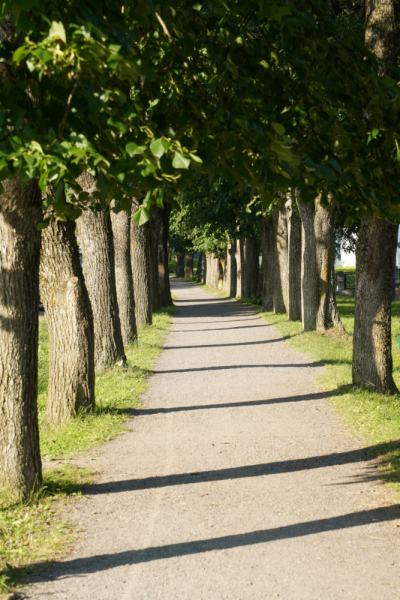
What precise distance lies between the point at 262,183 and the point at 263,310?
22.5 meters

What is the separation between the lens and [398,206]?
4367 millimetres

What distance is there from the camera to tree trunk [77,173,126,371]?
1154 centimetres

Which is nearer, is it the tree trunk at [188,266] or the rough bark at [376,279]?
the rough bark at [376,279]

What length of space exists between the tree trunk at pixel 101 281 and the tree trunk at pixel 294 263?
358 inches

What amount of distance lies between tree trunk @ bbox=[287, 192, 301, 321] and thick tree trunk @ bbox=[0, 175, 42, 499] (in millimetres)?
14792

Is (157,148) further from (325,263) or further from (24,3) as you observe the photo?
(325,263)

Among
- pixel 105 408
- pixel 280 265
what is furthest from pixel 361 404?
pixel 280 265

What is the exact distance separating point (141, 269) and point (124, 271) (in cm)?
382

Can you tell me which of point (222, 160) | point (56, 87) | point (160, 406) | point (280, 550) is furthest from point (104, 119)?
point (160, 406)

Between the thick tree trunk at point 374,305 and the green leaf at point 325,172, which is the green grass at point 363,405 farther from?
the green leaf at point 325,172

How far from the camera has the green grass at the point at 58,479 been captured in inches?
178

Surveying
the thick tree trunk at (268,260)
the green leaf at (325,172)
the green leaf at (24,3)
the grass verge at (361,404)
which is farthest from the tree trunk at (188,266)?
the green leaf at (24,3)

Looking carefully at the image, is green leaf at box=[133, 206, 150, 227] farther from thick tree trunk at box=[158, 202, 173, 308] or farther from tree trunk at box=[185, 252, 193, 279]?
tree trunk at box=[185, 252, 193, 279]

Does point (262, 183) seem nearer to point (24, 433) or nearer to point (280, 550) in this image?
point (280, 550)
